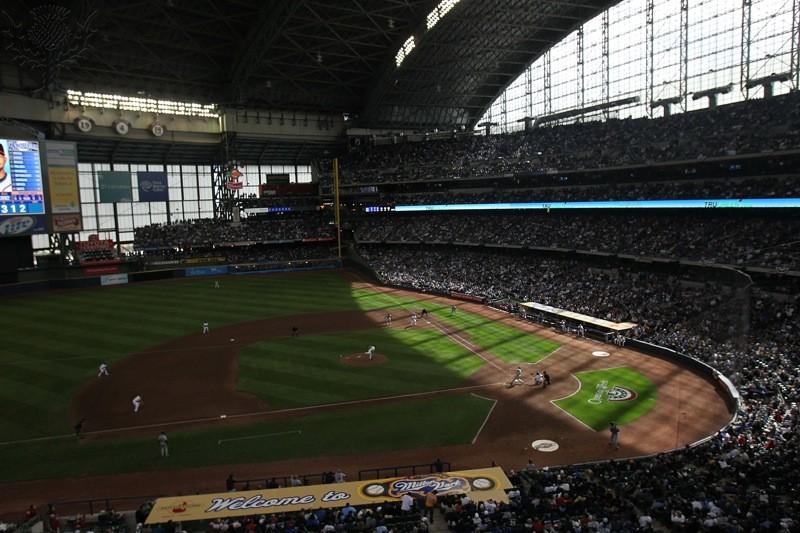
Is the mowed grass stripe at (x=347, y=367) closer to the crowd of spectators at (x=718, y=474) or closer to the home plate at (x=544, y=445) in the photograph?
the home plate at (x=544, y=445)

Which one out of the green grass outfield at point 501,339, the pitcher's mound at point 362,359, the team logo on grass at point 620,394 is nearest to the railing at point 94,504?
the pitcher's mound at point 362,359

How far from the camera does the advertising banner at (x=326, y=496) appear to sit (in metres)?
17.0

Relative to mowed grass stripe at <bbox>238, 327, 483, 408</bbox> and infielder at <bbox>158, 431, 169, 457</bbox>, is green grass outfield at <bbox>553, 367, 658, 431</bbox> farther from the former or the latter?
infielder at <bbox>158, 431, 169, 457</bbox>

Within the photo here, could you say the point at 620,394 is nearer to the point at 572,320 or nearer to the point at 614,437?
the point at 614,437

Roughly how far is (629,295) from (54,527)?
4106cm

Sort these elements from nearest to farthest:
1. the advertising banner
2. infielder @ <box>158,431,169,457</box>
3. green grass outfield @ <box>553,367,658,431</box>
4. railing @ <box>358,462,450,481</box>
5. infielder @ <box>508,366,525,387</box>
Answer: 1. the advertising banner
2. railing @ <box>358,462,450,481</box>
3. infielder @ <box>158,431,169,457</box>
4. green grass outfield @ <box>553,367,658,431</box>
5. infielder @ <box>508,366,525,387</box>

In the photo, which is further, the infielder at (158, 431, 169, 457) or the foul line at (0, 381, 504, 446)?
the foul line at (0, 381, 504, 446)

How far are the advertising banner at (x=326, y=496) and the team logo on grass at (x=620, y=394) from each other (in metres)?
12.6

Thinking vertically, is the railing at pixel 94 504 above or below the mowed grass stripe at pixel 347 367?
below

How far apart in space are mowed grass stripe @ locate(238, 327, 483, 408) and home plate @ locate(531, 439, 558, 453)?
25.0ft

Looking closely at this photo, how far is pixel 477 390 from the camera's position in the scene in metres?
30.3

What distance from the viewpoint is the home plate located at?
2341cm

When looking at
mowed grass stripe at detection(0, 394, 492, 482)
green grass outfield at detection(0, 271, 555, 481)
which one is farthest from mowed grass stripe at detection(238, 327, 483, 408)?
mowed grass stripe at detection(0, 394, 492, 482)

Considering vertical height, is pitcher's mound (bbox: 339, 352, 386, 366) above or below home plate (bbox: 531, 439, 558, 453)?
above
